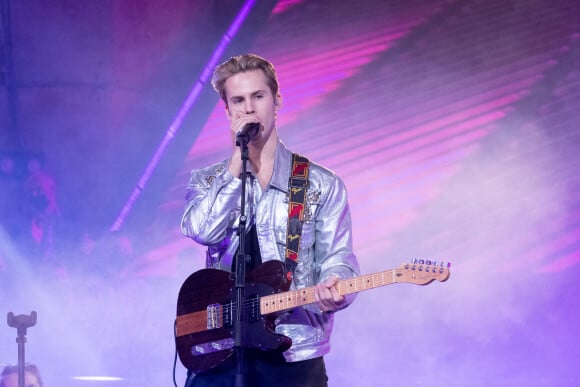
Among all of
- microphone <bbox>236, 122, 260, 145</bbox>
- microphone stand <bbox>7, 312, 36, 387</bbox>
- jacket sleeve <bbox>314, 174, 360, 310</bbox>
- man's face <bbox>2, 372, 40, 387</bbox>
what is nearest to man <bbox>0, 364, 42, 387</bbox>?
man's face <bbox>2, 372, 40, 387</bbox>

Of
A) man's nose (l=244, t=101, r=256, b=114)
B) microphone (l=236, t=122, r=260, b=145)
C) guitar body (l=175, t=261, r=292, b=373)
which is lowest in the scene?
guitar body (l=175, t=261, r=292, b=373)

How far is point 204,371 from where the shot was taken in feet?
9.92

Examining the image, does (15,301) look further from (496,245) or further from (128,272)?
(496,245)

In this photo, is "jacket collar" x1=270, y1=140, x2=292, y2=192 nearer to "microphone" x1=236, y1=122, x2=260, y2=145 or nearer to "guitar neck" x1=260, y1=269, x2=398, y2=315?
"microphone" x1=236, y1=122, x2=260, y2=145


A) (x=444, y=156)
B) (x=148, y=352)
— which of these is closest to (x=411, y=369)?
(x=444, y=156)

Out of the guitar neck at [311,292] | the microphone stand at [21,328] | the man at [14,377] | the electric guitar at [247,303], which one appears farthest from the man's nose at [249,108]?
the man at [14,377]

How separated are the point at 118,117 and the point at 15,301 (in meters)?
2.05

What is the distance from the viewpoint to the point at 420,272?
2.97 meters

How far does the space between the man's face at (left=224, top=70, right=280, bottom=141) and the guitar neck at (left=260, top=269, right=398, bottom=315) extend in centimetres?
78

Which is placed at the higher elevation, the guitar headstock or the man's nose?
the man's nose

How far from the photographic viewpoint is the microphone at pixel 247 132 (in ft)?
9.68

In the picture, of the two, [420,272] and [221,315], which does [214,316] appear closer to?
[221,315]

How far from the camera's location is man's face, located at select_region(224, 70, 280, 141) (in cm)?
330

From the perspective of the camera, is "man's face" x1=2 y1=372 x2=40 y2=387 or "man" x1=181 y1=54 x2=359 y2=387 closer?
"man" x1=181 y1=54 x2=359 y2=387
